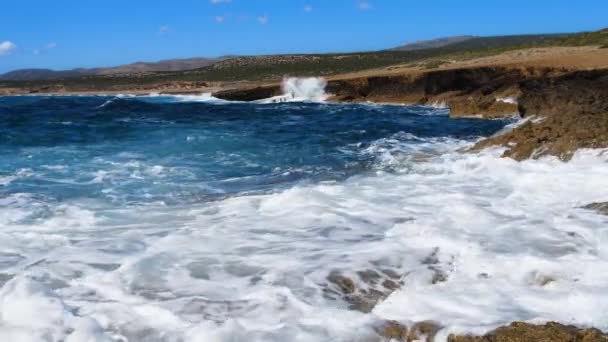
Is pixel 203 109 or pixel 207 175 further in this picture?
pixel 203 109

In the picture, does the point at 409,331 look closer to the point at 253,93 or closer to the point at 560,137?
the point at 560,137

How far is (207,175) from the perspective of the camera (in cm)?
1079

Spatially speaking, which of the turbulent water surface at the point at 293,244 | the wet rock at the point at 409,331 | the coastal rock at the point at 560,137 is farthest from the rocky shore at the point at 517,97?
the wet rock at the point at 409,331

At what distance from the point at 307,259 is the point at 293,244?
0.57 metres

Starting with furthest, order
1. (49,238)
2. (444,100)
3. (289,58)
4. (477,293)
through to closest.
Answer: (289,58), (444,100), (49,238), (477,293)

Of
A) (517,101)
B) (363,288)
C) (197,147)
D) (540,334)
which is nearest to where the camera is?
(540,334)

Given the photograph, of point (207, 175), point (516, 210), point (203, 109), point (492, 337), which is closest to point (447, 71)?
point (203, 109)

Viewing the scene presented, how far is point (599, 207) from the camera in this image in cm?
673

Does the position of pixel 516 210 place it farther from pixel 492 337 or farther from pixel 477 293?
pixel 492 337

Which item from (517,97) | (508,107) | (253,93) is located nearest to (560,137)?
(508,107)

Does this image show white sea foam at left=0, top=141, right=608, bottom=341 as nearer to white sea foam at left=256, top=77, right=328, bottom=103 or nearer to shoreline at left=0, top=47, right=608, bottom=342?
shoreline at left=0, top=47, right=608, bottom=342

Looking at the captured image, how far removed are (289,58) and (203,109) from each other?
49699 mm

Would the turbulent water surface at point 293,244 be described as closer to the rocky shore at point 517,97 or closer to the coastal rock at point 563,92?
A: the rocky shore at point 517,97

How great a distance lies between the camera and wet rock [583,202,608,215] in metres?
6.57
